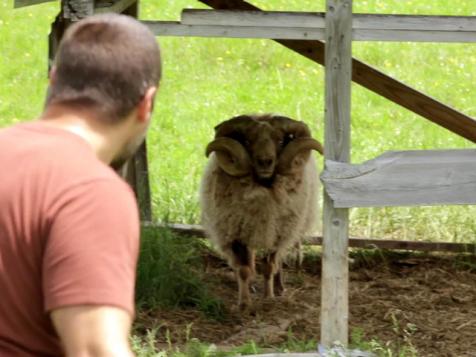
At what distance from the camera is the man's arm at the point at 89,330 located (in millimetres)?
2646

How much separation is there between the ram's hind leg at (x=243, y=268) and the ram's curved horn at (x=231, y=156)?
1.86 feet

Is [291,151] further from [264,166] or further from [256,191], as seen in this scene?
[256,191]

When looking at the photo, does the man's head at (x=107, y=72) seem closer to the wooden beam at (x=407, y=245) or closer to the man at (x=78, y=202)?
the man at (x=78, y=202)

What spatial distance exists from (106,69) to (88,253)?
1.63 ft

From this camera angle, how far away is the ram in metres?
9.41

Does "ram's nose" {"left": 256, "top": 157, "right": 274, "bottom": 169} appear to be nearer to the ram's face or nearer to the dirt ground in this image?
the ram's face

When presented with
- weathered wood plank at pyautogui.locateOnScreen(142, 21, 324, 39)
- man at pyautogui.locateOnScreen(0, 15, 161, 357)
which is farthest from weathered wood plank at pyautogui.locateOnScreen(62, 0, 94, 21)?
man at pyautogui.locateOnScreen(0, 15, 161, 357)

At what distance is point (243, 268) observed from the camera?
9.46 metres

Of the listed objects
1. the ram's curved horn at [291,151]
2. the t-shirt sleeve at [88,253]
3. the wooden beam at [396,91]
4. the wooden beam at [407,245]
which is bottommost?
the t-shirt sleeve at [88,253]

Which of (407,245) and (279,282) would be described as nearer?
(279,282)

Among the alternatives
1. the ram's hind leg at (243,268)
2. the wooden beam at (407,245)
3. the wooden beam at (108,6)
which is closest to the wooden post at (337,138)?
the wooden beam at (108,6)

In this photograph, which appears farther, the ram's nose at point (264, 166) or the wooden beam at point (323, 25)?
the ram's nose at point (264, 166)

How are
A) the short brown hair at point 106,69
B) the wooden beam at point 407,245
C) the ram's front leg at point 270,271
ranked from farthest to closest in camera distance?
the wooden beam at point 407,245 < the ram's front leg at point 270,271 < the short brown hair at point 106,69

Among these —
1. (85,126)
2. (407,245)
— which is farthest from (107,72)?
(407,245)
